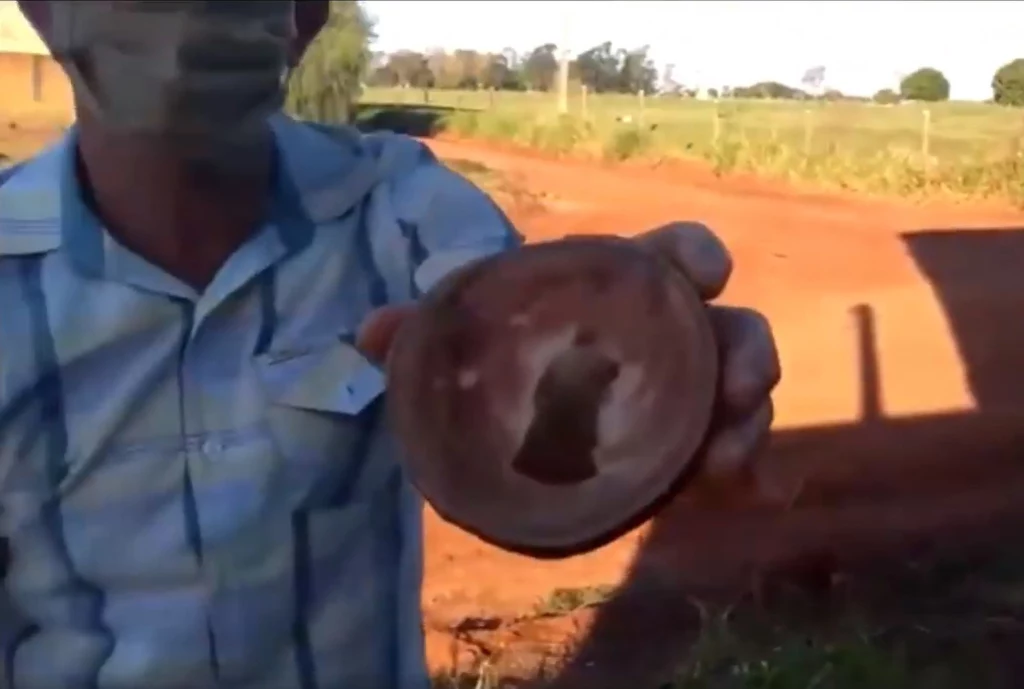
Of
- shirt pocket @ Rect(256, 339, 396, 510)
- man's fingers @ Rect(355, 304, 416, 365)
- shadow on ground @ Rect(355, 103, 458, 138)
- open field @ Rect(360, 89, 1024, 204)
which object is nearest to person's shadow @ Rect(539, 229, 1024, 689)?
shirt pocket @ Rect(256, 339, 396, 510)

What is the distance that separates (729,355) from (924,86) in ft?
64.8

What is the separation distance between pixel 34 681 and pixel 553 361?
510 mm

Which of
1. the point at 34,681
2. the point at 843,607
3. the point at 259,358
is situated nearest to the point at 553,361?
the point at 259,358

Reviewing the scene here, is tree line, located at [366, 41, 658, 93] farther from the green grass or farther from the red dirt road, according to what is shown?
the green grass

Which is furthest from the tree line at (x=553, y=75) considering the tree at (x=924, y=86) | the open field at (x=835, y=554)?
the open field at (x=835, y=554)

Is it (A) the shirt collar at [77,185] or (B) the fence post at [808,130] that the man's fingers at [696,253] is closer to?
(A) the shirt collar at [77,185]

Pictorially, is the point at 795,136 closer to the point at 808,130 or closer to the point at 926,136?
the point at 808,130

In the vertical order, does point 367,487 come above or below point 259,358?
below

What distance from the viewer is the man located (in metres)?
1.25

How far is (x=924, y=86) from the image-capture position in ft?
65.5

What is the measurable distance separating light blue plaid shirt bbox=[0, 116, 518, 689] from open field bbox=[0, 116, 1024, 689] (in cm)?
199

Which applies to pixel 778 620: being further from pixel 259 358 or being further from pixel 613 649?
pixel 259 358

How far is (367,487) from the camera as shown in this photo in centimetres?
135

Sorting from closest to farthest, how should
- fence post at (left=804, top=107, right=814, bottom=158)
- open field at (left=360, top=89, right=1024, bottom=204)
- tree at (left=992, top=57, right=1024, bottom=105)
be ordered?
1. tree at (left=992, top=57, right=1024, bottom=105)
2. open field at (left=360, top=89, right=1024, bottom=204)
3. fence post at (left=804, top=107, right=814, bottom=158)
